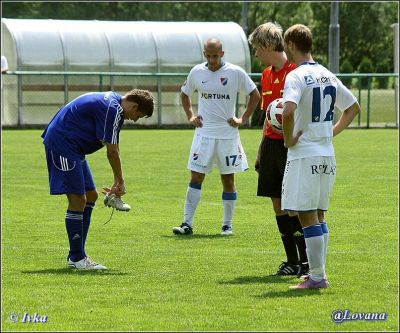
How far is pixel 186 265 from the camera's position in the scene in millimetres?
10305

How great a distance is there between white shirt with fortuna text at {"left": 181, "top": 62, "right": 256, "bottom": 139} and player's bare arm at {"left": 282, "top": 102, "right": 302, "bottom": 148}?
15.2 ft

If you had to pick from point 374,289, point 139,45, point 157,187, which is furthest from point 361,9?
point 374,289

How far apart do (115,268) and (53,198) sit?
6732mm

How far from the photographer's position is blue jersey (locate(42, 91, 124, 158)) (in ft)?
32.6

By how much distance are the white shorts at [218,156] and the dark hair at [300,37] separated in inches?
181

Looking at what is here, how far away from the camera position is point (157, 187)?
18422 mm

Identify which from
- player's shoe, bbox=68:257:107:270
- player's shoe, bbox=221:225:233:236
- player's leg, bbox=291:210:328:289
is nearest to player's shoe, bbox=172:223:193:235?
player's shoe, bbox=221:225:233:236

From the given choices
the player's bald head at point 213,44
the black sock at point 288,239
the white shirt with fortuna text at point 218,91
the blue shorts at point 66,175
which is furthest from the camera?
the white shirt with fortuna text at point 218,91

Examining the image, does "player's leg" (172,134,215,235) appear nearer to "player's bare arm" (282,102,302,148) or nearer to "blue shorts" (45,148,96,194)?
"blue shorts" (45,148,96,194)

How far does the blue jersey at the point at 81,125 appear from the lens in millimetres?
9922

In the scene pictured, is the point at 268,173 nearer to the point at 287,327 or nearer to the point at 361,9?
the point at 287,327

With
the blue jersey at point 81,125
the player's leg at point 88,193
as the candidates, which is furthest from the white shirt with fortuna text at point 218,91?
the blue jersey at point 81,125

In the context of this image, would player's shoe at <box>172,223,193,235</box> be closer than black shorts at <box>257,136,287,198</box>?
No

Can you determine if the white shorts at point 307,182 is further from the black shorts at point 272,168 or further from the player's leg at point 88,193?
the player's leg at point 88,193
